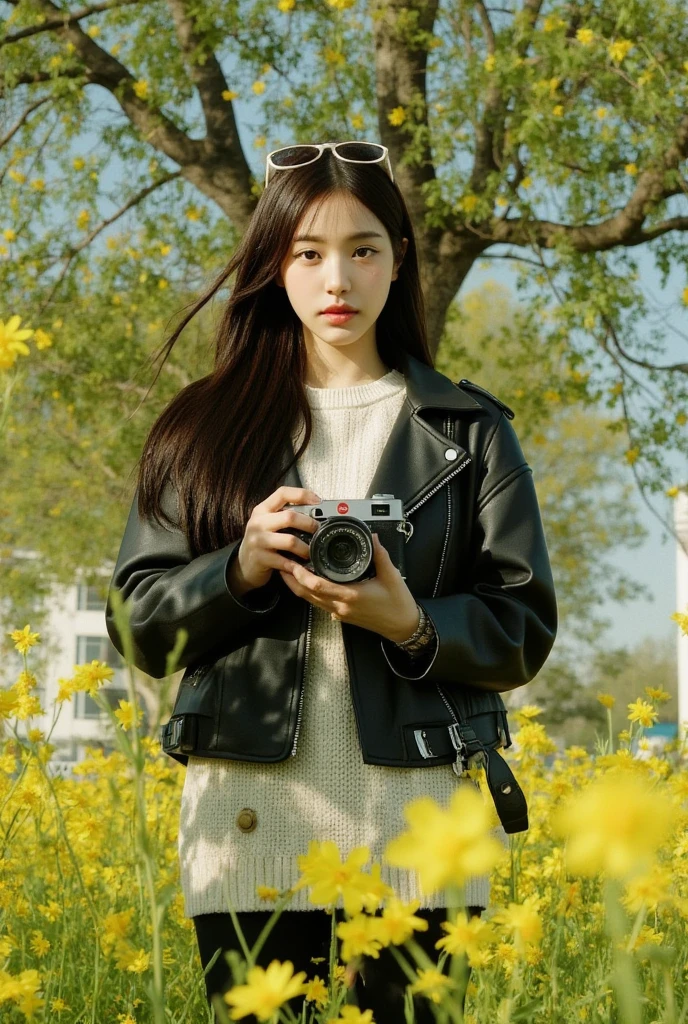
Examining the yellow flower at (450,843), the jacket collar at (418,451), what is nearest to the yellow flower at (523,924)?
the yellow flower at (450,843)

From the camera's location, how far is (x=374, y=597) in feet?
5.71

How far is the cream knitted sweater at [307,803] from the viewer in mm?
1824

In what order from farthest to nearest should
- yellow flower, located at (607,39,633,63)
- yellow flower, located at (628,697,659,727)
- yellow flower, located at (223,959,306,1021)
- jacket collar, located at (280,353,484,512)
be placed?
yellow flower, located at (607,39,633,63), yellow flower, located at (628,697,659,727), jacket collar, located at (280,353,484,512), yellow flower, located at (223,959,306,1021)

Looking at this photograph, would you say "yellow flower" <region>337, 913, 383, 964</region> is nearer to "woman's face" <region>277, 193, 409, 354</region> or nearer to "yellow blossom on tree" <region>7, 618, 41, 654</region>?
"woman's face" <region>277, 193, 409, 354</region>

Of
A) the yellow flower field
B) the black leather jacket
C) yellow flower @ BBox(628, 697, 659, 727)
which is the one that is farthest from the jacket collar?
yellow flower @ BBox(628, 697, 659, 727)

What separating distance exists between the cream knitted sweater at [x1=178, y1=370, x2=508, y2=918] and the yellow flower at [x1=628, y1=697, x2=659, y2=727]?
0.75 m

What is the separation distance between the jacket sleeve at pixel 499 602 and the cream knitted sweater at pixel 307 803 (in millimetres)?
121

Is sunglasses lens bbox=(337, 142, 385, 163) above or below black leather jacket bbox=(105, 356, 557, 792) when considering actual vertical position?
above

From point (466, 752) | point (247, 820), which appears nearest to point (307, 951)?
point (247, 820)

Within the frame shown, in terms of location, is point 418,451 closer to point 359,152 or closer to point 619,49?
point 359,152

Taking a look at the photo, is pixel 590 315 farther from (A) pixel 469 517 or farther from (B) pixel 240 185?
(A) pixel 469 517

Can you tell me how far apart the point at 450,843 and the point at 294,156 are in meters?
1.66

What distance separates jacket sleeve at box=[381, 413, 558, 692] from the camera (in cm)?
184

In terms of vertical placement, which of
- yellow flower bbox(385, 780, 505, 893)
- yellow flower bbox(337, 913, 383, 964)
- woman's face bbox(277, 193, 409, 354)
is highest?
woman's face bbox(277, 193, 409, 354)
